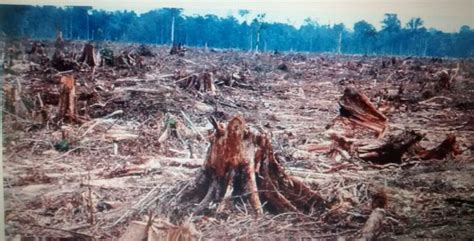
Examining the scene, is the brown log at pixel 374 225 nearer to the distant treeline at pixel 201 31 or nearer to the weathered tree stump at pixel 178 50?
the distant treeline at pixel 201 31

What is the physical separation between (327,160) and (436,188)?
13.3 inches

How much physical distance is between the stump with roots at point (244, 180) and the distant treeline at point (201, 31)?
269 millimetres

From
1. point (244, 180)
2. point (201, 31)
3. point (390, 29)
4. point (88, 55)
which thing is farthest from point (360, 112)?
point (88, 55)

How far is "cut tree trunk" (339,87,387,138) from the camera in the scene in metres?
1.50

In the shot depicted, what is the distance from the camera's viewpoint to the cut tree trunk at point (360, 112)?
1.50 metres

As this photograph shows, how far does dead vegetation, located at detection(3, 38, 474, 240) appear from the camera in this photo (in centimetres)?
151

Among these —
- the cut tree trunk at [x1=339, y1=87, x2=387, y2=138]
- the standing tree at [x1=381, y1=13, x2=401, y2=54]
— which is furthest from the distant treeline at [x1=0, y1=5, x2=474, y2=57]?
the cut tree trunk at [x1=339, y1=87, x2=387, y2=138]

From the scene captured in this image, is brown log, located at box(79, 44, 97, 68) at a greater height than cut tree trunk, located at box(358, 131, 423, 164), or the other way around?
brown log, located at box(79, 44, 97, 68)

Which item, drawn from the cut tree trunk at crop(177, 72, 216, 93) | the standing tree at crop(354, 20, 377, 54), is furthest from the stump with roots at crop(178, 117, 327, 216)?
the standing tree at crop(354, 20, 377, 54)

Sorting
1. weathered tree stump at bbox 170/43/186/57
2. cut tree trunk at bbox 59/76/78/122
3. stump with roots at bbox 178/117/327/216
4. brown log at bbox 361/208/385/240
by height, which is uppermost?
weathered tree stump at bbox 170/43/186/57

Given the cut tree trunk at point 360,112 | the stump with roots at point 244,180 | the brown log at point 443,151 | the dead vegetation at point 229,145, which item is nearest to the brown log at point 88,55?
the dead vegetation at point 229,145

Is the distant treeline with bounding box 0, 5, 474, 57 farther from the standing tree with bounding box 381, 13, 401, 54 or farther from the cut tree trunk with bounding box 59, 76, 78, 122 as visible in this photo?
the cut tree trunk with bounding box 59, 76, 78, 122

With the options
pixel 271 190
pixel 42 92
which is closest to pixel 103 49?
pixel 42 92

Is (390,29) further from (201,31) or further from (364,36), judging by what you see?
(201,31)
